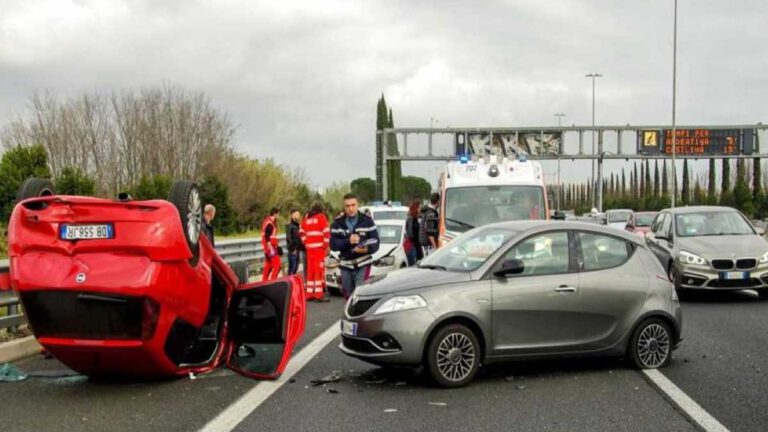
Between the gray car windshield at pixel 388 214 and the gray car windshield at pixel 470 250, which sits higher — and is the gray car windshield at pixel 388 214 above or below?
below

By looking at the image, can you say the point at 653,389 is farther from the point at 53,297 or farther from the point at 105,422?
the point at 53,297

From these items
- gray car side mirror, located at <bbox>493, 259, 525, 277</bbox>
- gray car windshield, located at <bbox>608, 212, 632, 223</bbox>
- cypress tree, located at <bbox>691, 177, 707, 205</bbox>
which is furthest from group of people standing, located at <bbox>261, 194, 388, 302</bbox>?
cypress tree, located at <bbox>691, 177, 707, 205</bbox>

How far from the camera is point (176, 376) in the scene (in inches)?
321

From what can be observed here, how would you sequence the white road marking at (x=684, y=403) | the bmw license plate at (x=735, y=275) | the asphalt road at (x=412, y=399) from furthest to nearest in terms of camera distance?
the bmw license plate at (x=735, y=275)
the asphalt road at (x=412, y=399)
the white road marking at (x=684, y=403)

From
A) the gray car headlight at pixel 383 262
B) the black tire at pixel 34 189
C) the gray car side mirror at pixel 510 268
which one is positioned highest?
the black tire at pixel 34 189

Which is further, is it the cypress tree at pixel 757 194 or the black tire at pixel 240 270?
the cypress tree at pixel 757 194

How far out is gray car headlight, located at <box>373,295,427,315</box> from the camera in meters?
7.59

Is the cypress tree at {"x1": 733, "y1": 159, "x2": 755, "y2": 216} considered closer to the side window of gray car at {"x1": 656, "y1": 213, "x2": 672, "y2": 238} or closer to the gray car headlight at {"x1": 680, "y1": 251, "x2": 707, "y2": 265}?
the side window of gray car at {"x1": 656, "y1": 213, "x2": 672, "y2": 238}

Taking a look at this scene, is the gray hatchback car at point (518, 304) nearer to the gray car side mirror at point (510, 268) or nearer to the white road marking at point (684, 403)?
the gray car side mirror at point (510, 268)

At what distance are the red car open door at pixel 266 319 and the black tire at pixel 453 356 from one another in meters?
1.50

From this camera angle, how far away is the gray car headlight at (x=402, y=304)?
7.59m

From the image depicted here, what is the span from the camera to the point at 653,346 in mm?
8484

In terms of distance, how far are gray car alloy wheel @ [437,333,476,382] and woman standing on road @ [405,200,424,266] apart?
335 inches

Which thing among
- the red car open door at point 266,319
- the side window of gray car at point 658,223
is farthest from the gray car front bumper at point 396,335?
the side window of gray car at point 658,223
